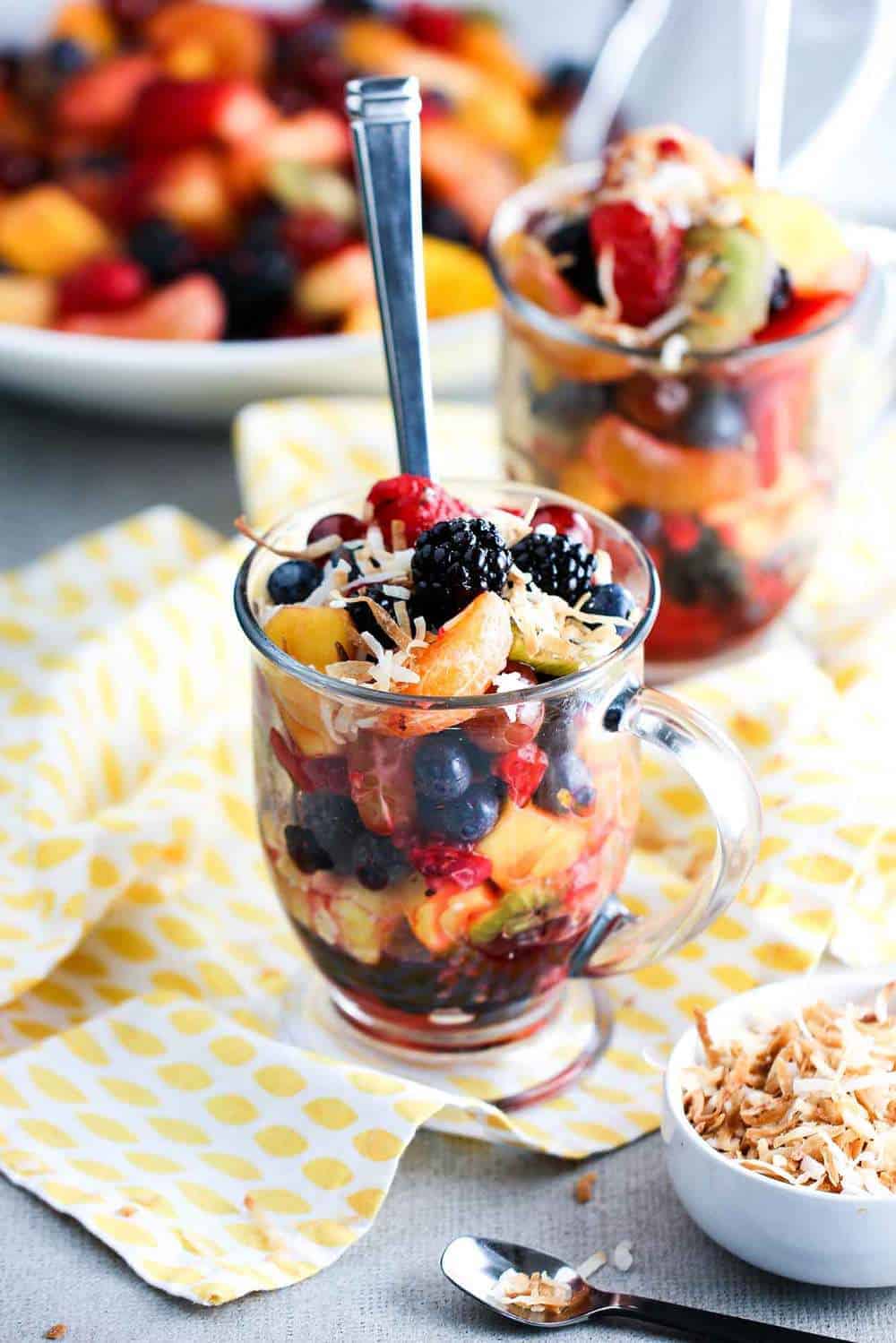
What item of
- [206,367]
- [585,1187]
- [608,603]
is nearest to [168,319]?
[206,367]

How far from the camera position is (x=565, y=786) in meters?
1.06

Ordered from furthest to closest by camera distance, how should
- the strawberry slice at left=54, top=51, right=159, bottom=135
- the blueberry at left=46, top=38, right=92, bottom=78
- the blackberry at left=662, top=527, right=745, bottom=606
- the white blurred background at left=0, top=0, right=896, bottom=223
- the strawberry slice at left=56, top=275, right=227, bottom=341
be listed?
the blueberry at left=46, top=38, right=92, bottom=78 → the strawberry slice at left=54, top=51, right=159, bottom=135 → the white blurred background at left=0, top=0, right=896, bottom=223 → the strawberry slice at left=56, top=275, right=227, bottom=341 → the blackberry at left=662, top=527, right=745, bottom=606

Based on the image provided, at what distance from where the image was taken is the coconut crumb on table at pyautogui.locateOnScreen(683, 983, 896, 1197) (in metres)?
0.99

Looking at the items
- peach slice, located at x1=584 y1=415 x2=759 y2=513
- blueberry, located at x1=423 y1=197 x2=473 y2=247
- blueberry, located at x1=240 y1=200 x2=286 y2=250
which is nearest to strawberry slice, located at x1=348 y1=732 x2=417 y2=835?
peach slice, located at x1=584 y1=415 x2=759 y2=513

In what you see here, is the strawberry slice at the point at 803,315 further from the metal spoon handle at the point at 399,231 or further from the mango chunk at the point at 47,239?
the mango chunk at the point at 47,239

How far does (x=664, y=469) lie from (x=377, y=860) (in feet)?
1.82

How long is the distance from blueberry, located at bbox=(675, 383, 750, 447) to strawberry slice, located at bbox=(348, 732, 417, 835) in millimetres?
550

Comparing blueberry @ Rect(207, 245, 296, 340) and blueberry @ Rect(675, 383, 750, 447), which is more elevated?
blueberry @ Rect(675, 383, 750, 447)

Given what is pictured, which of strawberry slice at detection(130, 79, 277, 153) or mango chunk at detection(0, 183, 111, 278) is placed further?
strawberry slice at detection(130, 79, 277, 153)

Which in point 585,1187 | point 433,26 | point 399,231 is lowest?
point 585,1187

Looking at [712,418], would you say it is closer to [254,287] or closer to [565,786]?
[565,786]

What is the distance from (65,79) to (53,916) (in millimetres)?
1658

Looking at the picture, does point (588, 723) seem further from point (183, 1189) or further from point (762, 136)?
point (762, 136)

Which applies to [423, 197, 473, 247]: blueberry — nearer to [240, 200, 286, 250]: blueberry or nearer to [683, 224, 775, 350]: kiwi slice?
[240, 200, 286, 250]: blueberry
